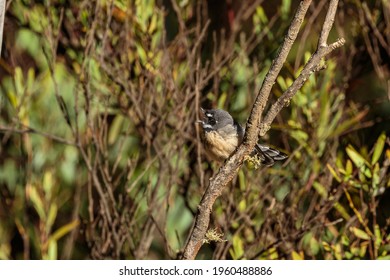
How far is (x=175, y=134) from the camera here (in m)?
5.09

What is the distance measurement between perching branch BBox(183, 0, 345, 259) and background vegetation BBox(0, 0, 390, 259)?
1.85 meters

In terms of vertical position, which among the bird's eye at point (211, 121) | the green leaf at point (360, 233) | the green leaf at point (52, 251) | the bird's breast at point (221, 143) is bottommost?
the green leaf at point (52, 251)

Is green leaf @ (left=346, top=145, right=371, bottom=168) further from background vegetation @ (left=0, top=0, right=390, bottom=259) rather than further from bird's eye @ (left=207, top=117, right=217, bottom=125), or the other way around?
bird's eye @ (left=207, top=117, right=217, bottom=125)

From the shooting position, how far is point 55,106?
234 inches

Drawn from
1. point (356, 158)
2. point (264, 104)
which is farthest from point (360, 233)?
point (264, 104)

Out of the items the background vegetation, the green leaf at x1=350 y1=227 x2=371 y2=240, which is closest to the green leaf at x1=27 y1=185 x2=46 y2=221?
the background vegetation

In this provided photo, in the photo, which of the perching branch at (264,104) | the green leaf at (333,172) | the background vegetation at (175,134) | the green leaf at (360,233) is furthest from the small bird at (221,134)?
the perching branch at (264,104)

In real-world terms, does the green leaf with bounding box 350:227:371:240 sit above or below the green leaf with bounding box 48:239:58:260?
above

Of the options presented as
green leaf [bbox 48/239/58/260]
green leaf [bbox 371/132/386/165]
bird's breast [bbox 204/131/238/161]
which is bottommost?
green leaf [bbox 48/239/58/260]

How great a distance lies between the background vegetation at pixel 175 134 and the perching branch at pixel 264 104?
185 centimetres

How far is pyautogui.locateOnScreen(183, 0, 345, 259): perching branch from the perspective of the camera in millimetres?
2650

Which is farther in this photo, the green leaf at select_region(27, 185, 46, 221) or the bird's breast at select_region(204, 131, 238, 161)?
the green leaf at select_region(27, 185, 46, 221)

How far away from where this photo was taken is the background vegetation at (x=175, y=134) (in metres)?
5.00

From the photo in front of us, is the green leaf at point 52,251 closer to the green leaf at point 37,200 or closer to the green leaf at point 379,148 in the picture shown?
the green leaf at point 37,200
